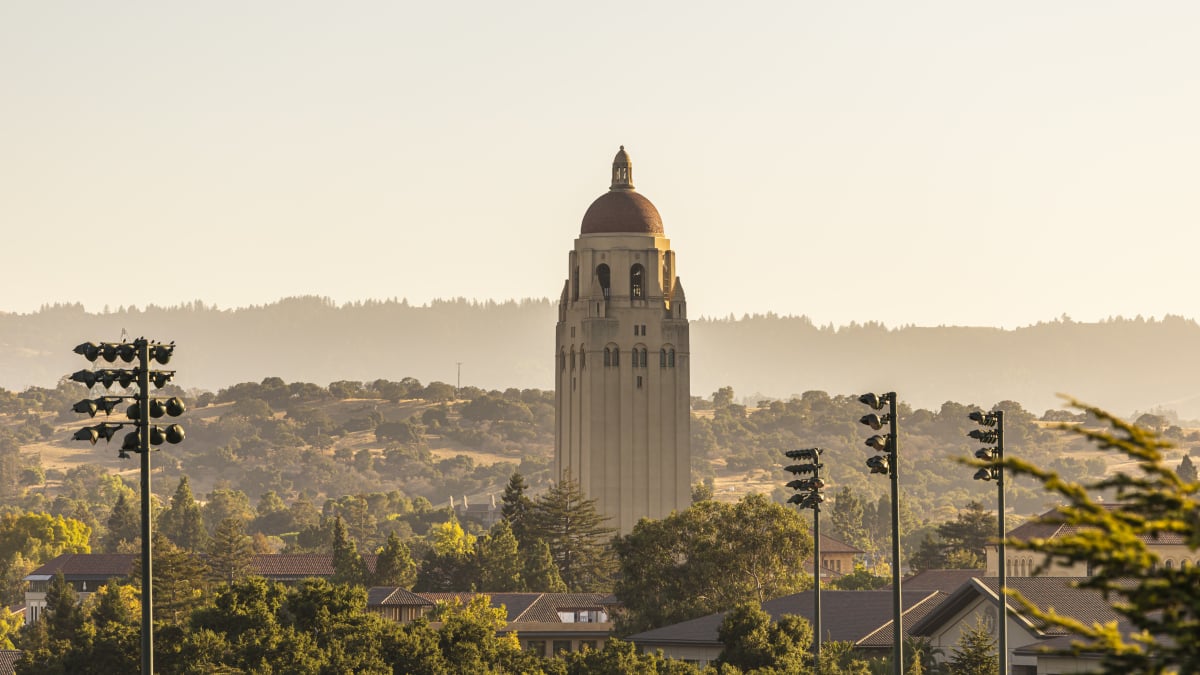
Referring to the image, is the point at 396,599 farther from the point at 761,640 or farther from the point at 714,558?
the point at 761,640

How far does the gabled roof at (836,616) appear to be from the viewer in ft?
359

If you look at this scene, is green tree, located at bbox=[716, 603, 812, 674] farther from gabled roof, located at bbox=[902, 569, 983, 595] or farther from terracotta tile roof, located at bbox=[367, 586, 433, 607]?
terracotta tile roof, located at bbox=[367, 586, 433, 607]

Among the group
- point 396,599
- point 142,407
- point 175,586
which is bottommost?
point 396,599

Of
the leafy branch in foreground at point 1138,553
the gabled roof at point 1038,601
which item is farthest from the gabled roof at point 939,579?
the leafy branch in foreground at point 1138,553

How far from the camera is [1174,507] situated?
813 inches

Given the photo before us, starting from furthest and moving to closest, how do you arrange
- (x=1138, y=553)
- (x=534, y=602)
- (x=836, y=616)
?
(x=534, y=602) < (x=836, y=616) < (x=1138, y=553)

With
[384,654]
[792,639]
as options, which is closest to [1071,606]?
[792,639]

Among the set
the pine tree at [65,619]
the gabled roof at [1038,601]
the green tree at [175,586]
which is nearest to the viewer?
the gabled roof at [1038,601]

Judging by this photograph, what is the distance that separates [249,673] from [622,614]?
76.8m

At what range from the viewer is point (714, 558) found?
152m

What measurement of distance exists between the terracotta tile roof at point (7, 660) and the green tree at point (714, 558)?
37.1 meters

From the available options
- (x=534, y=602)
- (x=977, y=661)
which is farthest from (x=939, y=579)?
(x=977, y=661)

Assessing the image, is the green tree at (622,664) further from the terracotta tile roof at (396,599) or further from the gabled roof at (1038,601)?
the terracotta tile roof at (396,599)

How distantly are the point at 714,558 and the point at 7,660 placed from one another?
148ft
